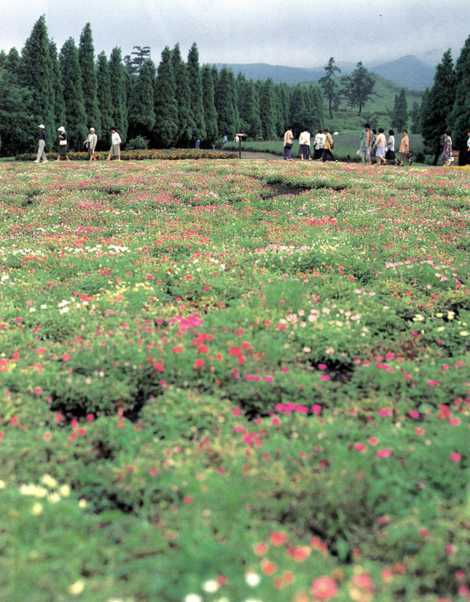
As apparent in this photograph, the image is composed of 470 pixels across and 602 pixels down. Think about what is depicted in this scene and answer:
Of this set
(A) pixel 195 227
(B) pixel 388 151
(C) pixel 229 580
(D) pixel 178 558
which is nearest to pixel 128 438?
(D) pixel 178 558

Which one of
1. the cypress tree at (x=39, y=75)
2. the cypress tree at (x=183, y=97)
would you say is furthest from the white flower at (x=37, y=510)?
the cypress tree at (x=183, y=97)

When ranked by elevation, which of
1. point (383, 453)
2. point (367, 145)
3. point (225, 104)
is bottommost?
point (383, 453)

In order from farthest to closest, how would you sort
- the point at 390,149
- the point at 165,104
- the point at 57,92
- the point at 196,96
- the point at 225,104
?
1. the point at 225,104
2. the point at 196,96
3. the point at 165,104
4. the point at 57,92
5. the point at 390,149

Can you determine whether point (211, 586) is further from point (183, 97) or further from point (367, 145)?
point (183, 97)

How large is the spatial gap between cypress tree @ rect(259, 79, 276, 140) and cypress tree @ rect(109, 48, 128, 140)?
46.3m

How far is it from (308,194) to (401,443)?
1610 centimetres

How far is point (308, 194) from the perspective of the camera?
2094cm

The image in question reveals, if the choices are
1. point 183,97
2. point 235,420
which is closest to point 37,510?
point 235,420

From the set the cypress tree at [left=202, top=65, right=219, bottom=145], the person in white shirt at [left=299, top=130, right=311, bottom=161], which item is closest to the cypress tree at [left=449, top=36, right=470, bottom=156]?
the person in white shirt at [left=299, top=130, right=311, bottom=161]

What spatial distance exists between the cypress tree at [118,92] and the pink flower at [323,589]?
71021 millimetres

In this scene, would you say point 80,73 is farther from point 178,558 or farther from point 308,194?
point 178,558

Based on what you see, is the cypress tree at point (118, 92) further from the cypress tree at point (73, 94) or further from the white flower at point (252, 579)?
the white flower at point (252, 579)

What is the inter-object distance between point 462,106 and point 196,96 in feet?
121

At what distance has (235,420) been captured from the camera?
6383mm
